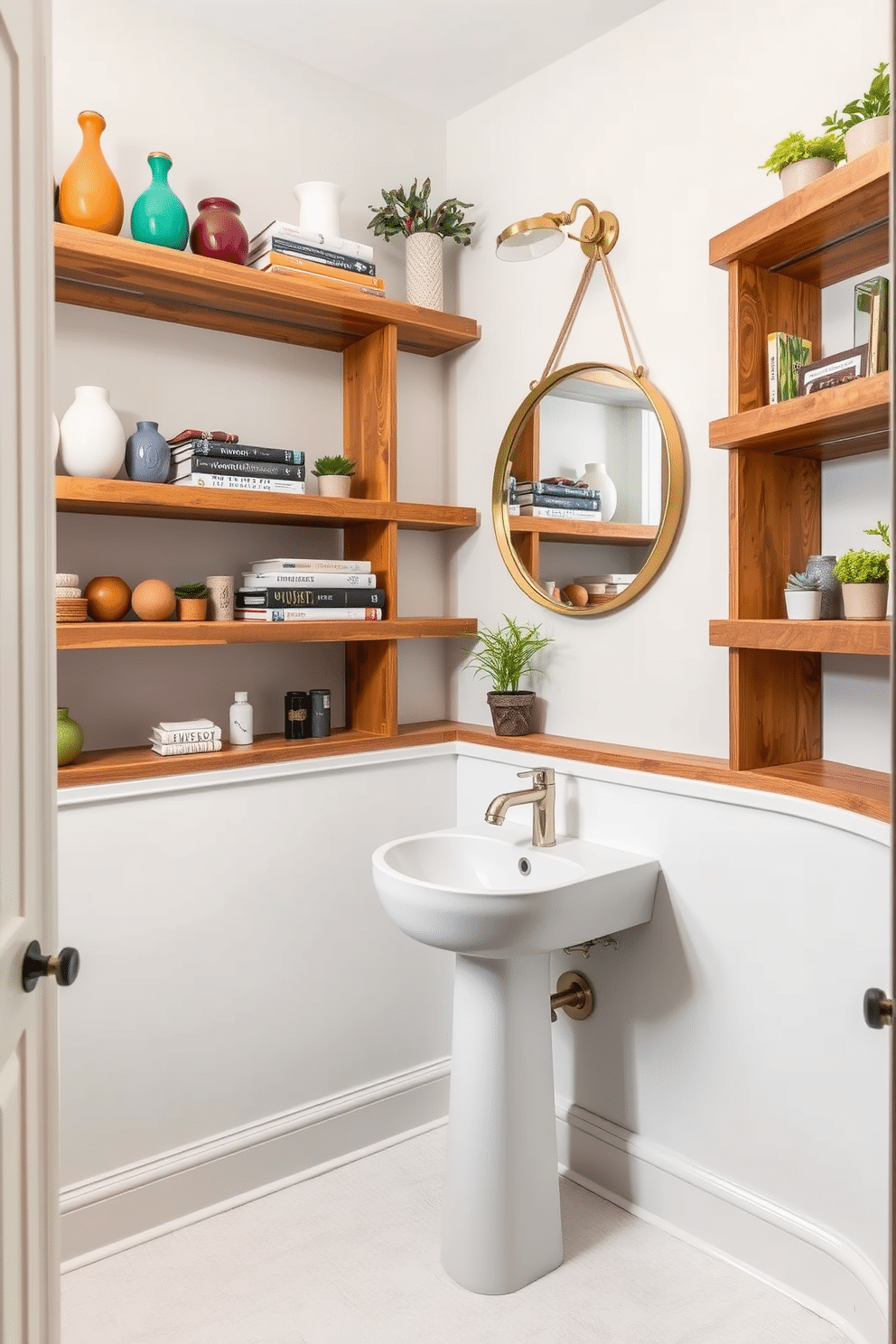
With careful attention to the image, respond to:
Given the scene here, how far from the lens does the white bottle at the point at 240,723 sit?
2207mm

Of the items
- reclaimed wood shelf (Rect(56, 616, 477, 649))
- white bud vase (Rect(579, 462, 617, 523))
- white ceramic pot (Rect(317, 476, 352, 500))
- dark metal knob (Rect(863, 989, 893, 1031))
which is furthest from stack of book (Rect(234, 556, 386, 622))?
dark metal knob (Rect(863, 989, 893, 1031))

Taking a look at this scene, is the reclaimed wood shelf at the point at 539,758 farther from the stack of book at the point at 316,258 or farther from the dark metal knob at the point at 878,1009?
the stack of book at the point at 316,258

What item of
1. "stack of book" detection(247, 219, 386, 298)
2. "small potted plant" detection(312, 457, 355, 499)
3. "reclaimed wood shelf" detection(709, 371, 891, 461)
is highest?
"stack of book" detection(247, 219, 386, 298)

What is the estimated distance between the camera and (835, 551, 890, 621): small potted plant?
162cm

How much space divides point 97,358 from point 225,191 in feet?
1.80

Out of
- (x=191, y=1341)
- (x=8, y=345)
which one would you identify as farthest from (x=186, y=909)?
(x=8, y=345)

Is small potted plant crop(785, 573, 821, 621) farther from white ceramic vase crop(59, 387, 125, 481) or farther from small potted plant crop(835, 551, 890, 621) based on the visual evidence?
white ceramic vase crop(59, 387, 125, 481)

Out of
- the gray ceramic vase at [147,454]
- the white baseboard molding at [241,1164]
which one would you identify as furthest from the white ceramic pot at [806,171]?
the white baseboard molding at [241,1164]

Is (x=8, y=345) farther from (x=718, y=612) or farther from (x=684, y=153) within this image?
(x=684, y=153)

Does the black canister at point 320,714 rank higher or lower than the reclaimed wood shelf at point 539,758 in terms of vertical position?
higher

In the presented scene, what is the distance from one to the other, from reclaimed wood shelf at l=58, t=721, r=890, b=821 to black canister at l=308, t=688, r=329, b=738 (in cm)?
3

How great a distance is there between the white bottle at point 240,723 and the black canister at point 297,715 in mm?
91

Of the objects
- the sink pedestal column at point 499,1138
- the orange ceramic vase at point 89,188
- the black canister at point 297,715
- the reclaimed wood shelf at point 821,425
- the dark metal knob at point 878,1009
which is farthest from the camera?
the black canister at point 297,715

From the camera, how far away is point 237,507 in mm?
2072
